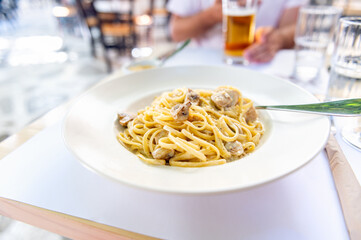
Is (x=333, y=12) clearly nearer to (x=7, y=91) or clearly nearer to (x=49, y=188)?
(x=49, y=188)

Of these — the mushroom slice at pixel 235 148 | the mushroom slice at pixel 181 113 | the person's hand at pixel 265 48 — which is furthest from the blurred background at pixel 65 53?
the mushroom slice at pixel 235 148

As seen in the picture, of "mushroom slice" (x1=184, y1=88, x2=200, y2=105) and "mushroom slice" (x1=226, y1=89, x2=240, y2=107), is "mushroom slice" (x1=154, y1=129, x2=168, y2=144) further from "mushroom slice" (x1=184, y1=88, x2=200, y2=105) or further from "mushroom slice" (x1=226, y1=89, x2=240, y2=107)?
"mushroom slice" (x1=226, y1=89, x2=240, y2=107)

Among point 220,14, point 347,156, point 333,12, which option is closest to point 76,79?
point 220,14

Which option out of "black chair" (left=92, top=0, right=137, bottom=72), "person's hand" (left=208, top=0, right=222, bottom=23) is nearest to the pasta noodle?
"person's hand" (left=208, top=0, right=222, bottom=23)

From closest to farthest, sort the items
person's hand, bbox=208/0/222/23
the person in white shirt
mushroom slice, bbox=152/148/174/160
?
mushroom slice, bbox=152/148/174/160 < the person in white shirt < person's hand, bbox=208/0/222/23

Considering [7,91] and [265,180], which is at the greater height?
[265,180]

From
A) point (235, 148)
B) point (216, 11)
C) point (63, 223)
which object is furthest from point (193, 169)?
point (216, 11)
